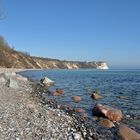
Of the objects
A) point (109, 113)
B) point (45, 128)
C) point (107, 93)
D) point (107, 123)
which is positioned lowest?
point (107, 93)

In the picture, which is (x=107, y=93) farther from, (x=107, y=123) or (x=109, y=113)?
(x=107, y=123)

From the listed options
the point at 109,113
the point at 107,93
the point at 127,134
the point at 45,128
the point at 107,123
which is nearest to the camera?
the point at 45,128

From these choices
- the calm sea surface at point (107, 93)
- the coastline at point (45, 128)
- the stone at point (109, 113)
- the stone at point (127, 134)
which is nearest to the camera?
the coastline at point (45, 128)

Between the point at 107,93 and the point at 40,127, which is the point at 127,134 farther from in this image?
the point at 107,93

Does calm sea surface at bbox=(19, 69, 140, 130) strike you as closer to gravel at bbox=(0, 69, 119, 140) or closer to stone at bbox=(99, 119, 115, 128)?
stone at bbox=(99, 119, 115, 128)

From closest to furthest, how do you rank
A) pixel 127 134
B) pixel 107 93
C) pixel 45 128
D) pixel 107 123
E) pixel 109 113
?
pixel 45 128
pixel 127 134
pixel 107 123
pixel 109 113
pixel 107 93

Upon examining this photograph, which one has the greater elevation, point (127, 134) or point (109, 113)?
point (109, 113)

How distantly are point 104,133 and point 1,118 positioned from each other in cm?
528

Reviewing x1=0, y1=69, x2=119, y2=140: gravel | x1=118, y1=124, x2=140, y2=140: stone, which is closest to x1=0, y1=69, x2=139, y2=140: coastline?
x1=0, y1=69, x2=119, y2=140: gravel

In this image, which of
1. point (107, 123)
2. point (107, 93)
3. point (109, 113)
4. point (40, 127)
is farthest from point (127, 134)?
point (107, 93)

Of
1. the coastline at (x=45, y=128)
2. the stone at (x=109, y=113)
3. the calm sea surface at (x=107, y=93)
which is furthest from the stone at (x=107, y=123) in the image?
the calm sea surface at (x=107, y=93)

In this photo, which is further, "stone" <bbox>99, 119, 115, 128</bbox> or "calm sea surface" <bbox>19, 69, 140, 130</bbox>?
"calm sea surface" <bbox>19, 69, 140, 130</bbox>

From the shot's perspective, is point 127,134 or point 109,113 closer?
point 127,134

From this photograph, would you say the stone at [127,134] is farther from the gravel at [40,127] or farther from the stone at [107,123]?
the stone at [107,123]
